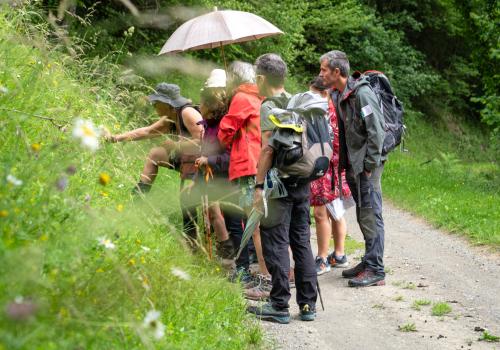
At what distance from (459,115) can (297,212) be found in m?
30.0

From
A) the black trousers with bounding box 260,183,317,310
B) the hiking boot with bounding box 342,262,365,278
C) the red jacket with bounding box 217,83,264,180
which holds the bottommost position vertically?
the hiking boot with bounding box 342,262,365,278

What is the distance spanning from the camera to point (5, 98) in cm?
451

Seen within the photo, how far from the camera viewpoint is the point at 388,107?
7.71 meters

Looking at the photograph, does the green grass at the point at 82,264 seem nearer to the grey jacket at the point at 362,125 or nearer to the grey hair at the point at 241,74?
the grey hair at the point at 241,74

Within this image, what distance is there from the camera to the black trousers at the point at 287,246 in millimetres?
6273

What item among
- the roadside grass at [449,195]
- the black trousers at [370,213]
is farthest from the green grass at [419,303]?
the roadside grass at [449,195]

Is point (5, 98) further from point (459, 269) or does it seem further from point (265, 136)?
point (459, 269)

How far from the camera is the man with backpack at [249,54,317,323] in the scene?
6242 millimetres

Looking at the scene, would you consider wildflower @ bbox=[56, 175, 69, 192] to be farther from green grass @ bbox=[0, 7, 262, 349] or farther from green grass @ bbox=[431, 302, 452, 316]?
green grass @ bbox=[431, 302, 452, 316]

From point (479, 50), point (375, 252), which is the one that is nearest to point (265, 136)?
point (375, 252)

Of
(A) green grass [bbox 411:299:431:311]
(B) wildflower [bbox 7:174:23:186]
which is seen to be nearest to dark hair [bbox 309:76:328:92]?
(A) green grass [bbox 411:299:431:311]

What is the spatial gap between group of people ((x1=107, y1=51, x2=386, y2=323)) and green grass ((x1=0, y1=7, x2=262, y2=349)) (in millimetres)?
722

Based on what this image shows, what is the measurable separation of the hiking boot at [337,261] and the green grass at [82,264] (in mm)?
2672

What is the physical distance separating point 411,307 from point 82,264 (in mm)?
3993
